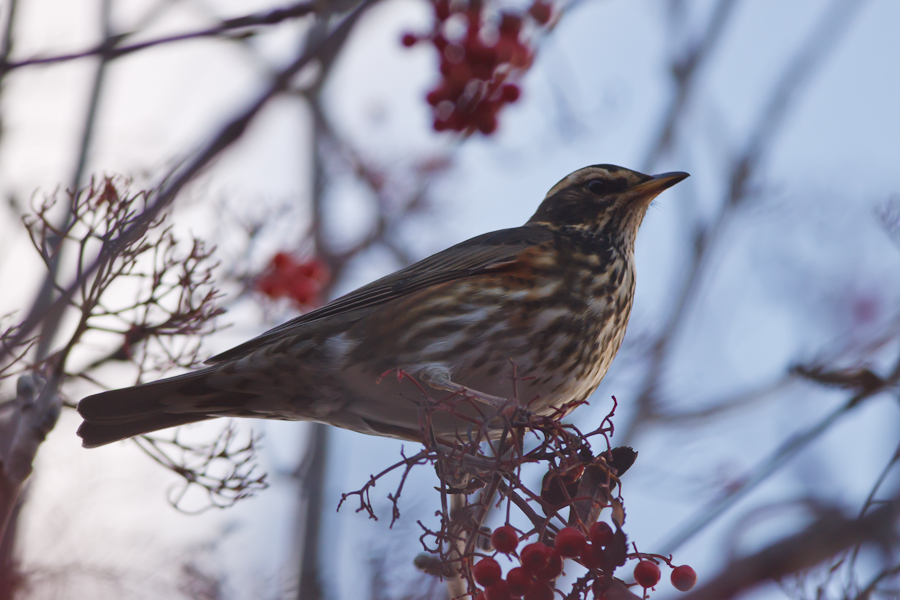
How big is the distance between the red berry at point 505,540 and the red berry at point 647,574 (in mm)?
358

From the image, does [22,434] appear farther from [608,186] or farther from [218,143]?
[608,186]

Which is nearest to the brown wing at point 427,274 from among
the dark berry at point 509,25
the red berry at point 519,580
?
the dark berry at point 509,25

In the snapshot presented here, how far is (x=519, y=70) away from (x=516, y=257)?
1172mm

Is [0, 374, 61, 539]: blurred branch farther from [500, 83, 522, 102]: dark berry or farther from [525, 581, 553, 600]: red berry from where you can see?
[500, 83, 522, 102]: dark berry

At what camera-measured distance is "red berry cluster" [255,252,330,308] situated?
4.79 m

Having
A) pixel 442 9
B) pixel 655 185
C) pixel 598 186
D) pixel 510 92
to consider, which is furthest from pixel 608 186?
pixel 442 9

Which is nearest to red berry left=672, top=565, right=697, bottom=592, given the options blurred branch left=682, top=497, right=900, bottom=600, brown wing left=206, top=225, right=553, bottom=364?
blurred branch left=682, top=497, right=900, bottom=600

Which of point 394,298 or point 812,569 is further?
point 394,298

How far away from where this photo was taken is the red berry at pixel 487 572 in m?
2.33

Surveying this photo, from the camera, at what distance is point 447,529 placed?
2.34m

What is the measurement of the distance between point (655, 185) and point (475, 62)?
115cm

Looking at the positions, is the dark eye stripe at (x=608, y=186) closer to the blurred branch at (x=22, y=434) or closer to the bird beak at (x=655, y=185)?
the bird beak at (x=655, y=185)

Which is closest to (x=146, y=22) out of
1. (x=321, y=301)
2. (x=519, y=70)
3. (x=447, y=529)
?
(x=519, y=70)

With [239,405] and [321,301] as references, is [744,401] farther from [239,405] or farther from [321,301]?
[239,405]
